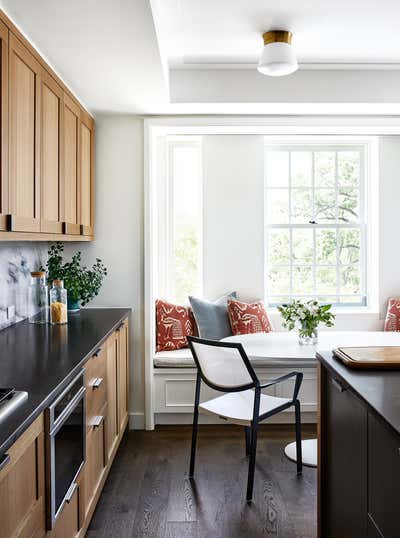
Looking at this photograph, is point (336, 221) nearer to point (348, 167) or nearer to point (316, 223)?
point (316, 223)

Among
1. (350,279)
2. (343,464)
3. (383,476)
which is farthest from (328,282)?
(383,476)

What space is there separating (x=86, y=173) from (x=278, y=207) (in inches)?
72.3

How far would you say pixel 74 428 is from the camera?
1992 millimetres

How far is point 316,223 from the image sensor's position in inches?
182

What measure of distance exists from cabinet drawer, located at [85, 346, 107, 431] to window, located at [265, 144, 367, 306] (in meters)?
2.18

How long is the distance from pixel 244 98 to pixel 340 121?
30.3 inches

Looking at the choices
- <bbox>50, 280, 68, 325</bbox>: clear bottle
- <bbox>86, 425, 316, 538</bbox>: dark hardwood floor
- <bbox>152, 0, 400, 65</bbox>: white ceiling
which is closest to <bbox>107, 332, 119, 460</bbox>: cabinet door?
<bbox>86, 425, 316, 538</bbox>: dark hardwood floor

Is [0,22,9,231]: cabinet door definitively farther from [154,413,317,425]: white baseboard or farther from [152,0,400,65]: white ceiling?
[154,413,317,425]: white baseboard

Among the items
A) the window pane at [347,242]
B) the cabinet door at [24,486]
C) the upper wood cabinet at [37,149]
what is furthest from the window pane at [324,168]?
the cabinet door at [24,486]

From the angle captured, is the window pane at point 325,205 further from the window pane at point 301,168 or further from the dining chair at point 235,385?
the dining chair at point 235,385

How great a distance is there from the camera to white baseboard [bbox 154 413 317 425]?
3.88 meters

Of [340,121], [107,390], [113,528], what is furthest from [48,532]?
[340,121]

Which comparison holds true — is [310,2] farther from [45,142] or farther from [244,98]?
[45,142]

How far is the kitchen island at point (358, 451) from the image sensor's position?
1.33 meters
